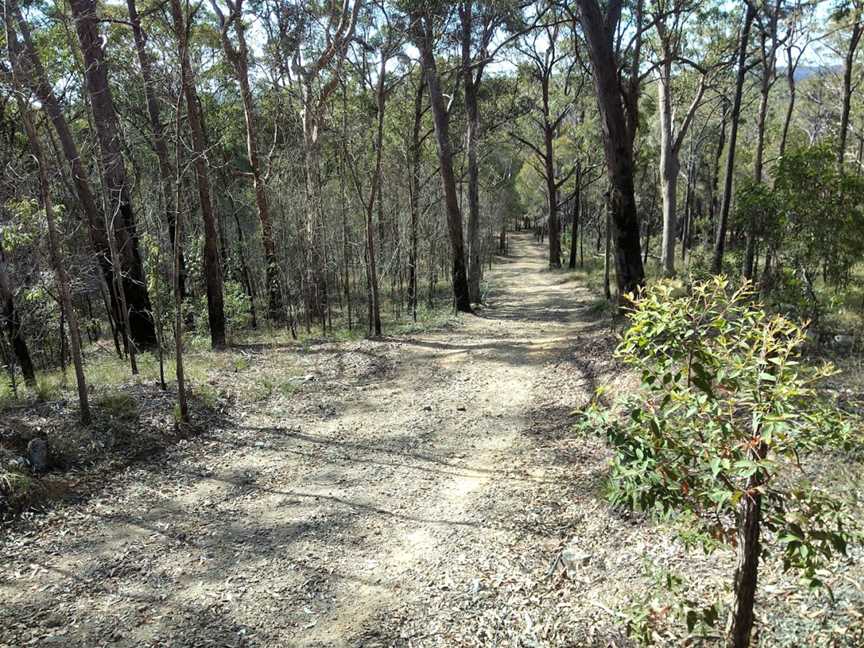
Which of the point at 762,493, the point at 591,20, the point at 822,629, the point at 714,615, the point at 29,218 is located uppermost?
the point at 591,20

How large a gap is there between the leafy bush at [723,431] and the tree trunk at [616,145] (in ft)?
20.2

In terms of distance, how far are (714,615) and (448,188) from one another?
1271 cm

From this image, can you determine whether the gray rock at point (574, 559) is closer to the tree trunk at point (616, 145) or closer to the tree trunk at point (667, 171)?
the tree trunk at point (616, 145)

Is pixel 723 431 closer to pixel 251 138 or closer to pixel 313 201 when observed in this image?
pixel 313 201

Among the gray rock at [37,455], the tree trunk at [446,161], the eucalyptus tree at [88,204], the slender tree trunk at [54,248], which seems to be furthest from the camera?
the tree trunk at [446,161]

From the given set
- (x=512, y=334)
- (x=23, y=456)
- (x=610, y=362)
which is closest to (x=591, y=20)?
(x=610, y=362)

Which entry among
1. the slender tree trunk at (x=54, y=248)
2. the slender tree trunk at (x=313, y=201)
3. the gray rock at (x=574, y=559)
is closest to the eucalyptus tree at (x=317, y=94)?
the slender tree trunk at (x=313, y=201)

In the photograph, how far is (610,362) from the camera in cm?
764

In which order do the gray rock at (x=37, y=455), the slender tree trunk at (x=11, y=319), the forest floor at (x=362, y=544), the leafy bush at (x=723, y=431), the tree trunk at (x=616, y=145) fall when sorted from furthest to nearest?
the slender tree trunk at (x=11, y=319) < the tree trunk at (x=616, y=145) < the gray rock at (x=37, y=455) < the forest floor at (x=362, y=544) < the leafy bush at (x=723, y=431)

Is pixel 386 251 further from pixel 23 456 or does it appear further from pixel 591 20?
pixel 23 456

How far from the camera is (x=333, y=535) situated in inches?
173

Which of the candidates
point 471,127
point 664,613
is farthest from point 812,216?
point 471,127

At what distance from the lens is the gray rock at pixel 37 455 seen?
5.11 meters

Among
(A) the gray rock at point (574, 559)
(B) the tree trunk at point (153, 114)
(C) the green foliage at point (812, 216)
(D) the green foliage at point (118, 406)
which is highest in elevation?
(B) the tree trunk at point (153, 114)
